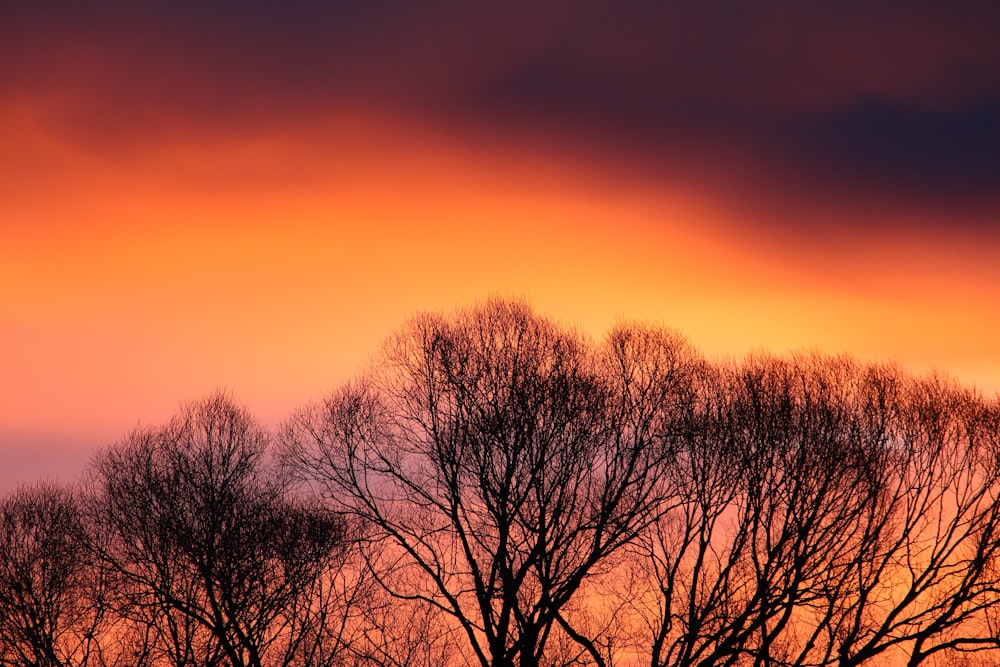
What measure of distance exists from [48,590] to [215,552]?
331 inches

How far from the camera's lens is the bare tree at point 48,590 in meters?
38.2

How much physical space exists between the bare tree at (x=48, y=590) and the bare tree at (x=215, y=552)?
6.05ft

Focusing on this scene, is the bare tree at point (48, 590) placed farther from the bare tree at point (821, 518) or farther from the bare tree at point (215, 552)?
the bare tree at point (821, 518)

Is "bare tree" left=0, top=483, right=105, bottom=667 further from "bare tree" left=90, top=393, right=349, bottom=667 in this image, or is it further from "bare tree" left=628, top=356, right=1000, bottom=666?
"bare tree" left=628, top=356, right=1000, bottom=666

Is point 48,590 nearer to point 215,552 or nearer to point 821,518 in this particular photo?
point 215,552

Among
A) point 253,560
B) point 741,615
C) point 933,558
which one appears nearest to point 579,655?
point 741,615

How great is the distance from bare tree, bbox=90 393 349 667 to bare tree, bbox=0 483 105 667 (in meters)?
1.84

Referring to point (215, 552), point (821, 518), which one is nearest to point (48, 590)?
A: point (215, 552)

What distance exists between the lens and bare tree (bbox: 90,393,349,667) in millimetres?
36438

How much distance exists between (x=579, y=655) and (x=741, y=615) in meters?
5.21

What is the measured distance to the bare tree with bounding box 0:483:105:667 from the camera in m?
38.2

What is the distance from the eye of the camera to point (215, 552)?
1458 inches

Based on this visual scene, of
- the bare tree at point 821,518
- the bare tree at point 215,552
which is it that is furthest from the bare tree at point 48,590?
the bare tree at point 821,518

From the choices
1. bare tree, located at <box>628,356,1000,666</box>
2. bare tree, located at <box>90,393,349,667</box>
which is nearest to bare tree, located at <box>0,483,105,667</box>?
bare tree, located at <box>90,393,349,667</box>
